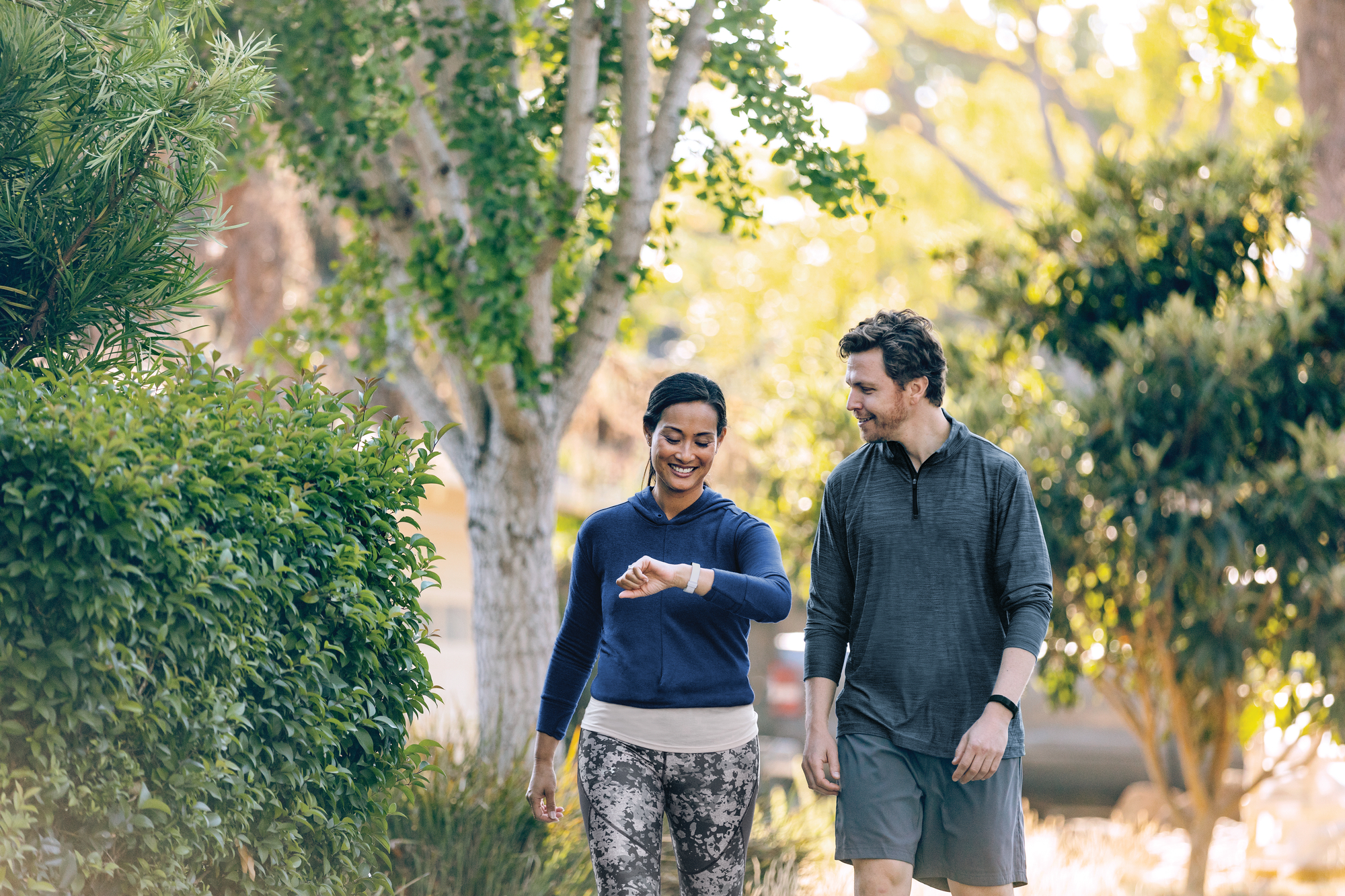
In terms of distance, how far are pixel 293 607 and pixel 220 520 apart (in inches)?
12.8

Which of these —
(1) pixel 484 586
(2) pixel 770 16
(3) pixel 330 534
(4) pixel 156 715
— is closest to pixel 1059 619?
(1) pixel 484 586

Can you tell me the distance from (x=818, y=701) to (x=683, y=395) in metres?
0.96

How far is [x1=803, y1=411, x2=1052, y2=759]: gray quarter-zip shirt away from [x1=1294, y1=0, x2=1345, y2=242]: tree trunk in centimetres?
637

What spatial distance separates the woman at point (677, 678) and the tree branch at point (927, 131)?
15263mm

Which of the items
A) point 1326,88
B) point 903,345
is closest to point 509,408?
point 903,345

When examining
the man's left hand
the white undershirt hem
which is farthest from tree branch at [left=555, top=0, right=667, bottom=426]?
the man's left hand

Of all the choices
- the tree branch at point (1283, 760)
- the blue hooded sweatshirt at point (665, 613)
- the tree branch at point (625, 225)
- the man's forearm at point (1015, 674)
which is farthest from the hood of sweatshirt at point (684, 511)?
the tree branch at point (1283, 760)

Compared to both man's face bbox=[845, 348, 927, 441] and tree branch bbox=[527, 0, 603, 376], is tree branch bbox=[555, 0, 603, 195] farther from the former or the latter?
man's face bbox=[845, 348, 927, 441]

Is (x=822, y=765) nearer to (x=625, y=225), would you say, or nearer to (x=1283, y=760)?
(x=625, y=225)

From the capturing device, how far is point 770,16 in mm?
5418

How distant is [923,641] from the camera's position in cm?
334

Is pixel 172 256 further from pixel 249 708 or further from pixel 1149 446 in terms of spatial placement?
pixel 1149 446

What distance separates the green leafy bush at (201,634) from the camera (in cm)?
267

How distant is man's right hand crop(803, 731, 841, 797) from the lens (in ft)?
11.1
